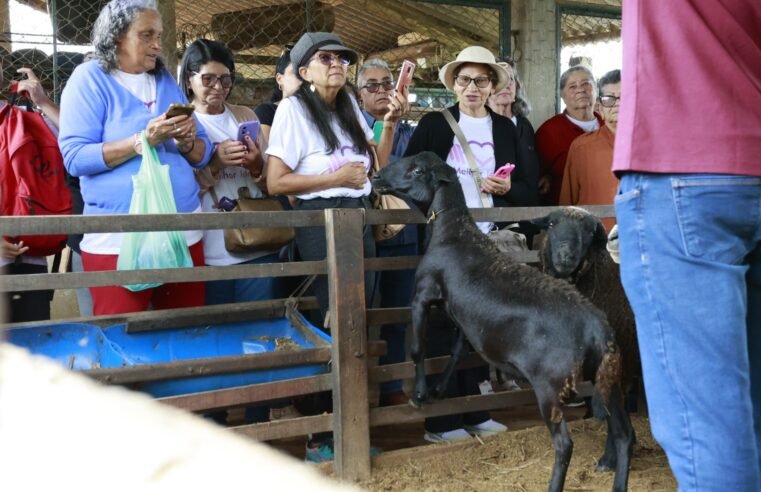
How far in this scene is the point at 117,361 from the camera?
3.60 m

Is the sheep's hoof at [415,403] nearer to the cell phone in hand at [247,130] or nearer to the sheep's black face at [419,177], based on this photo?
the sheep's black face at [419,177]

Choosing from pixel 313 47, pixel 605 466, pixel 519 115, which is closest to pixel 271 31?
pixel 519 115

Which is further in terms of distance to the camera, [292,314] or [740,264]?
[292,314]

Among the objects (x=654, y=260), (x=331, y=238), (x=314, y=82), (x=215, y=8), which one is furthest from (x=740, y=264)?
(x=215, y=8)

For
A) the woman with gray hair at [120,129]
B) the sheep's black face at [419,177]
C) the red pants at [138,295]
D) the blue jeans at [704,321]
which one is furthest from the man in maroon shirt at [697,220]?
the red pants at [138,295]

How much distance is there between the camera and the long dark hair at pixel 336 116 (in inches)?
164

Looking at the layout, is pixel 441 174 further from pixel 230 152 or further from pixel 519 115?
pixel 519 115

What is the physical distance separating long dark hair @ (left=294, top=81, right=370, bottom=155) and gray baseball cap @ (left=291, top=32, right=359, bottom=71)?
14 centimetres

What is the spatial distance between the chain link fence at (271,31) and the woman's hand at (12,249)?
2007mm

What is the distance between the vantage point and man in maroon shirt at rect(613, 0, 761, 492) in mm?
1650

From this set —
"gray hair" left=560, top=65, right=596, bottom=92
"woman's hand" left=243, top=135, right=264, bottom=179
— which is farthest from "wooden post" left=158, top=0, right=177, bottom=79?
"gray hair" left=560, top=65, right=596, bottom=92

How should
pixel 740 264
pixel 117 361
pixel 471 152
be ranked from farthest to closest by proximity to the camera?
pixel 471 152, pixel 117 361, pixel 740 264

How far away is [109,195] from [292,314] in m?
1.12

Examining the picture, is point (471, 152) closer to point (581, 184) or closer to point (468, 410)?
point (581, 184)
